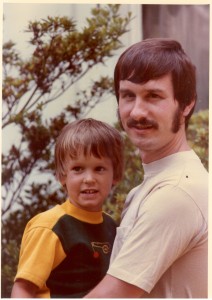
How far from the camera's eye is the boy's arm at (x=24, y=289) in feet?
4.97

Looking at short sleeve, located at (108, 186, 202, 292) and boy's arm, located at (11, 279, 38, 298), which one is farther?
boy's arm, located at (11, 279, 38, 298)

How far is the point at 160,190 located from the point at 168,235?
0.12 m

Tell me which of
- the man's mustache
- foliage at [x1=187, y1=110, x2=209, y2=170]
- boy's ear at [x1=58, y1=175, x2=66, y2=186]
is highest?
the man's mustache

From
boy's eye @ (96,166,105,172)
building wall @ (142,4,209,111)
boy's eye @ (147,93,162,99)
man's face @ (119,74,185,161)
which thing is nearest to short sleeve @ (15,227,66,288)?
boy's eye @ (96,166,105,172)

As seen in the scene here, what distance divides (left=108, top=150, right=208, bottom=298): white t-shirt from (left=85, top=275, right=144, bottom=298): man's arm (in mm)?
19

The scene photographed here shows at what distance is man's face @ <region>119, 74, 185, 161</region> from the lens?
1524mm

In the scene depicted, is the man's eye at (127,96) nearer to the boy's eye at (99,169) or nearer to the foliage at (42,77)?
the foliage at (42,77)

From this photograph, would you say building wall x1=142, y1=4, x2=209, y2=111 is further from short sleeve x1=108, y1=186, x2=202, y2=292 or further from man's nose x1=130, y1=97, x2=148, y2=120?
short sleeve x1=108, y1=186, x2=202, y2=292

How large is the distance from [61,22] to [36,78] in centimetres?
19

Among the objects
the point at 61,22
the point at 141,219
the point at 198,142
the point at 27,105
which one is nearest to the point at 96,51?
the point at 61,22

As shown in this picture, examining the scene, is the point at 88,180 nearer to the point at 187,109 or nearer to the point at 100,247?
the point at 100,247

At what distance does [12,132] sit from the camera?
1.65 metres

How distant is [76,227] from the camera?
1.51 meters

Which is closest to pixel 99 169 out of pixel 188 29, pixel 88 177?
pixel 88 177
